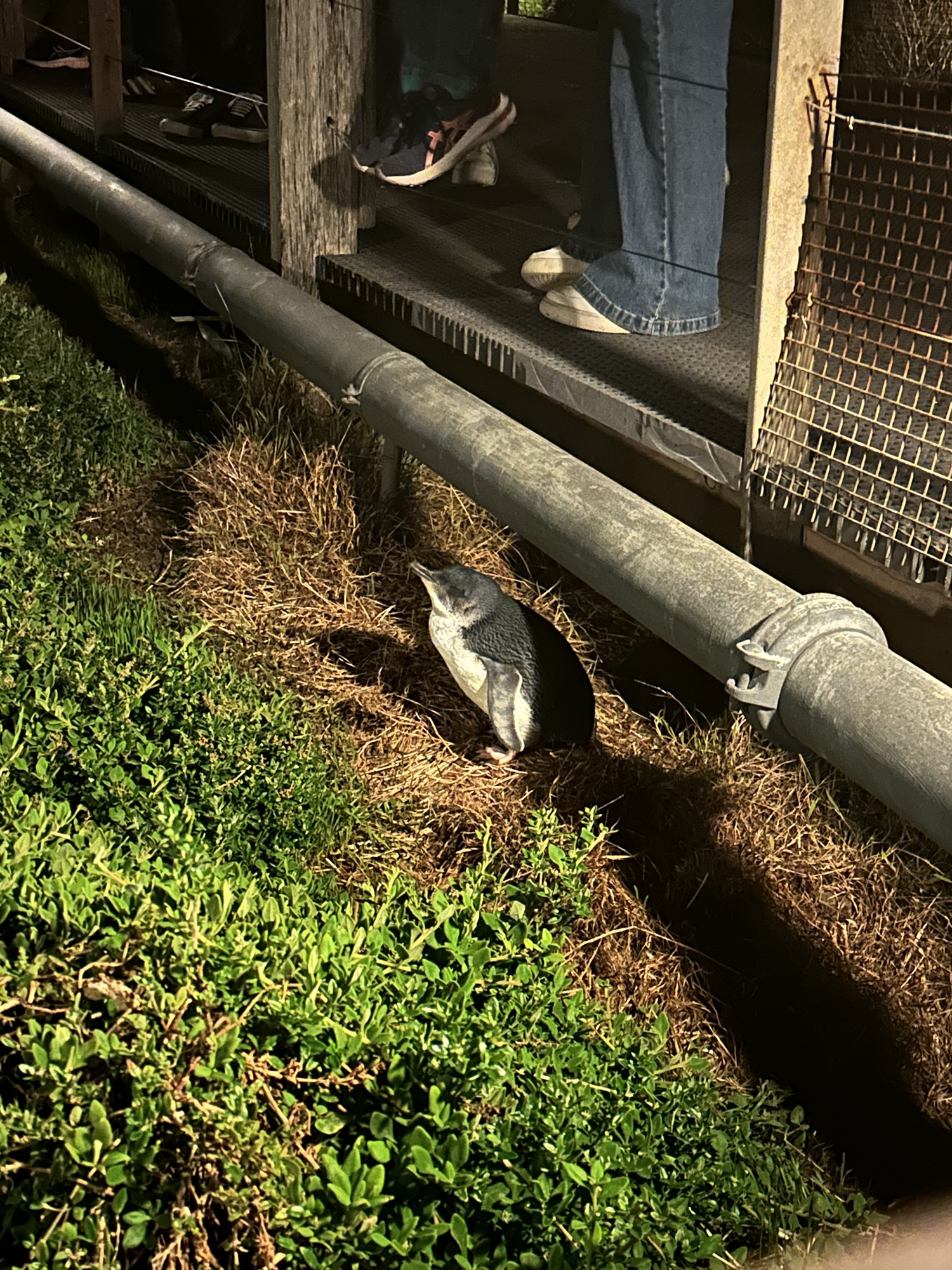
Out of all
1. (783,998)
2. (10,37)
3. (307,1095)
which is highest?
(10,37)

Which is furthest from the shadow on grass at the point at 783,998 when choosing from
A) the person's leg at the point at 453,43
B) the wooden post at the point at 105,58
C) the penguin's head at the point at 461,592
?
the wooden post at the point at 105,58

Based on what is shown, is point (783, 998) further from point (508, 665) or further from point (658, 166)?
point (658, 166)

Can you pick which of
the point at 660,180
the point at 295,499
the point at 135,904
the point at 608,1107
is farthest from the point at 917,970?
the point at 295,499

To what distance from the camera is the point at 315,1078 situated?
1708mm

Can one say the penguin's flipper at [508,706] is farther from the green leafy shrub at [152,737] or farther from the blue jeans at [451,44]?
the blue jeans at [451,44]

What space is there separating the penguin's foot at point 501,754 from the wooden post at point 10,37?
697 cm

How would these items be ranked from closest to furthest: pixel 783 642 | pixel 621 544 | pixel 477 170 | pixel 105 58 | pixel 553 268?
pixel 783 642 → pixel 621 544 → pixel 553 268 → pixel 477 170 → pixel 105 58

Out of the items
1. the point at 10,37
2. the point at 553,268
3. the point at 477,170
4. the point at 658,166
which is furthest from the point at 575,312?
the point at 10,37

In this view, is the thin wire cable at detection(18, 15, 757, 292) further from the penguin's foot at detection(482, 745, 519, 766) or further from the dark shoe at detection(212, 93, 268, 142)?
the penguin's foot at detection(482, 745, 519, 766)

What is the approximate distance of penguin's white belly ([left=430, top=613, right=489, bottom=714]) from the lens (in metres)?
3.17

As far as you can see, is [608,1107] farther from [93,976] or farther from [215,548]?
[215,548]

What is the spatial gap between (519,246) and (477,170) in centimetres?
78

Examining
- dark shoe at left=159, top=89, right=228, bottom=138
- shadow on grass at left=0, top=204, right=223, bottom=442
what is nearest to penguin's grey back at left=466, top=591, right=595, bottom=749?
shadow on grass at left=0, top=204, right=223, bottom=442

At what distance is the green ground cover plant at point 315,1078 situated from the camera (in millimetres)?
1578
